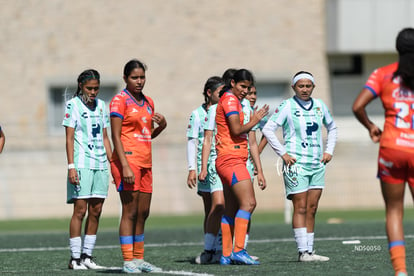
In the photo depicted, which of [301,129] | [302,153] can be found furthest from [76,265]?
[301,129]

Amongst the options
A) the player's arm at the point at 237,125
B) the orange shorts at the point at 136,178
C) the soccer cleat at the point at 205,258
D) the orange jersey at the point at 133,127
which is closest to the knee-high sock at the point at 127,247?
the orange shorts at the point at 136,178

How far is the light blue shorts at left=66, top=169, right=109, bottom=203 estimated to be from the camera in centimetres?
1092

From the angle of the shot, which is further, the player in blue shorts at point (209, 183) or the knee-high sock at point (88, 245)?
the player in blue shorts at point (209, 183)

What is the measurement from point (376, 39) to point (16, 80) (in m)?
10.8

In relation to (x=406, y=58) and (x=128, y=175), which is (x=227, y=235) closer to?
(x=128, y=175)

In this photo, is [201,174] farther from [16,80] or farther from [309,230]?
[16,80]

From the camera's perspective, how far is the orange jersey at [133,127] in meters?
10.0

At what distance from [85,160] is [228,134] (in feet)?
5.34

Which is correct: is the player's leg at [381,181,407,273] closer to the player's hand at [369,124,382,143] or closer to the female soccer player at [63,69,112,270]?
the player's hand at [369,124,382,143]

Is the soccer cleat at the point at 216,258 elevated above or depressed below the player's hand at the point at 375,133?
below

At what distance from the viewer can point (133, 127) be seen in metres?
10.1

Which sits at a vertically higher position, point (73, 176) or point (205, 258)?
point (73, 176)

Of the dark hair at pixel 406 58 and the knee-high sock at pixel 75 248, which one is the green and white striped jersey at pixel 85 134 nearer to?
the knee-high sock at pixel 75 248

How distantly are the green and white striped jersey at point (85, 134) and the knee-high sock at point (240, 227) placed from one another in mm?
1694
